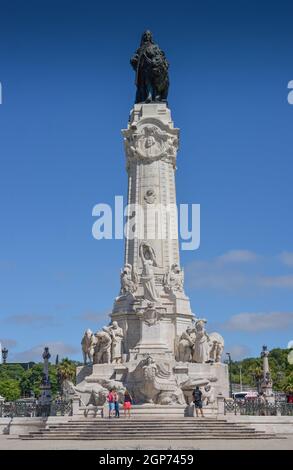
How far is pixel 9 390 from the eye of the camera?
332 ft

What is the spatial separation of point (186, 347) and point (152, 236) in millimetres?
7038

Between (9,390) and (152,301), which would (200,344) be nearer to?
(152,301)

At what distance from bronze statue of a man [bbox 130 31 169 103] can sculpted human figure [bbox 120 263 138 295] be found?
1139cm

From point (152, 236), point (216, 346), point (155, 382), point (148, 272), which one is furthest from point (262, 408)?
point (152, 236)

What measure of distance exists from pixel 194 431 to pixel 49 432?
5.99m

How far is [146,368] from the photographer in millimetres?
35344

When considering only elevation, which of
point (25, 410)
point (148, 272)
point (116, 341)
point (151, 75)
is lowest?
point (25, 410)

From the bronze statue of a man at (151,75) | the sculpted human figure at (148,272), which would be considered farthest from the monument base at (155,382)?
the bronze statue of a man at (151,75)

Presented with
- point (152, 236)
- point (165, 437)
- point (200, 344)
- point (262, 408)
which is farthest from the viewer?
point (152, 236)

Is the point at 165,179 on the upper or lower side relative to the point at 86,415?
upper

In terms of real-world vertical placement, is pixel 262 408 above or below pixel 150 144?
below

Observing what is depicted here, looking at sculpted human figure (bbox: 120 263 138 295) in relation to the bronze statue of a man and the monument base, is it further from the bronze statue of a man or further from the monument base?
the bronze statue of a man
